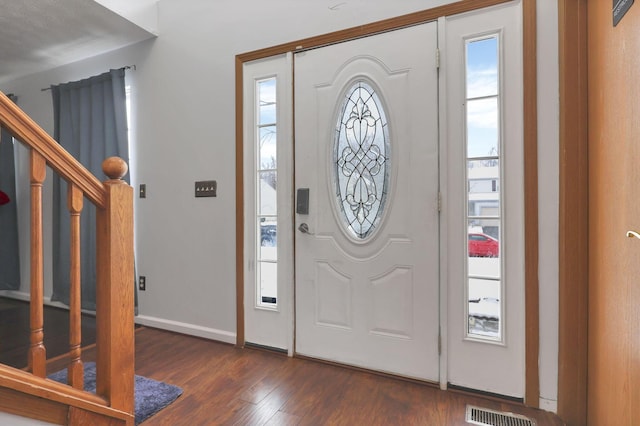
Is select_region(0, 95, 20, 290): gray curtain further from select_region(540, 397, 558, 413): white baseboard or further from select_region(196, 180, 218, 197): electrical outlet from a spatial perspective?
select_region(540, 397, 558, 413): white baseboard

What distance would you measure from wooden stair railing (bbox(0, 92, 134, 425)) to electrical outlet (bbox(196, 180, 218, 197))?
1320 millimetres

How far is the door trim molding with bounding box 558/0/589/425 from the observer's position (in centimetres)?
159

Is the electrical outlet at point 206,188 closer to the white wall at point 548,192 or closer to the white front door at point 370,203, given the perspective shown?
the white front door at point 370,203

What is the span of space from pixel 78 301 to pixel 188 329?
1.68m

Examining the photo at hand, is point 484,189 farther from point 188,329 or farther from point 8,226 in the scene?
point 8,226

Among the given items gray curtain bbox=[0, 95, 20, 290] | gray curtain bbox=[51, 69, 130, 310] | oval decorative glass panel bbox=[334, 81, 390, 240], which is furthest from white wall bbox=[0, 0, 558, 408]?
gray curtain bbox=[0, 95, 20, 290]

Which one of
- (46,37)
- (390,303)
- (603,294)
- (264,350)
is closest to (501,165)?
(603,294)

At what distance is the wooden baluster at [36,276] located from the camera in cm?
108

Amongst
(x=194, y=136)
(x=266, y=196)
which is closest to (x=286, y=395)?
(x=266, y=196)

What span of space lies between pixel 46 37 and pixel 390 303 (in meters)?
3.48

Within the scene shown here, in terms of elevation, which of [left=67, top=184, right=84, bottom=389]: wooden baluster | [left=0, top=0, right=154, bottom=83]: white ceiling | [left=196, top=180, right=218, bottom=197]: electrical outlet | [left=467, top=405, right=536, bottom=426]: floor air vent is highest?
[left=0, top=0, right=154, bottom=83]: white ceiling

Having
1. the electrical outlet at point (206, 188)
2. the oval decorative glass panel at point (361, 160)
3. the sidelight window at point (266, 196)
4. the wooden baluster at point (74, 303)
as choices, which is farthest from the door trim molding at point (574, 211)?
the electrical outlet at point (206, 188)

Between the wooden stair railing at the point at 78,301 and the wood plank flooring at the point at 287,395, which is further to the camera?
the wood plank flooring at the point at 287,395

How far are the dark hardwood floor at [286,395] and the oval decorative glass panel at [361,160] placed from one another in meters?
0.87
